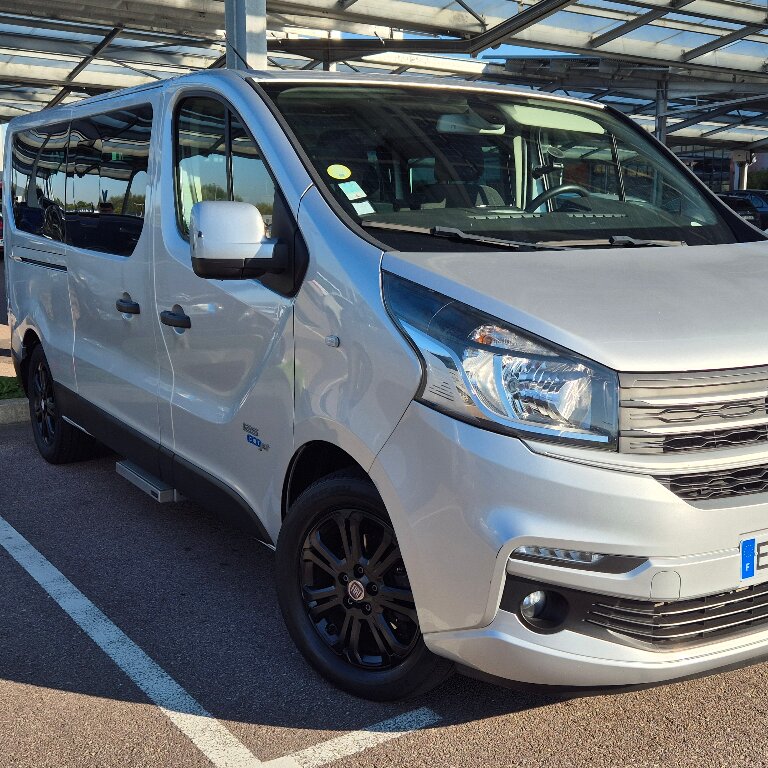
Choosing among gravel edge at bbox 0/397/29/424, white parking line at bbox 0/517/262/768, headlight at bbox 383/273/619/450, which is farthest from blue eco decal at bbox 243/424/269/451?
gravel edge at bbox 0/397/29/424

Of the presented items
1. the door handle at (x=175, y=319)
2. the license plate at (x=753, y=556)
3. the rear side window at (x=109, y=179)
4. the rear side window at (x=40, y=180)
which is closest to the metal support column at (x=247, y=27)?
the rear side window at (x=40, y=180)

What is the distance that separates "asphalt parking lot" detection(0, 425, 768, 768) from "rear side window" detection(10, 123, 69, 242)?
210 centimetres

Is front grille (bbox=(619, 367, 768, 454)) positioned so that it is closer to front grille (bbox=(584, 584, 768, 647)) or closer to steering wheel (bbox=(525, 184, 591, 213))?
front grille (bbox=(584, 584, 768, 647))

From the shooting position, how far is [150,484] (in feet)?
14.5

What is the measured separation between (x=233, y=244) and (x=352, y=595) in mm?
1135

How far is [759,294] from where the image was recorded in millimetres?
2898

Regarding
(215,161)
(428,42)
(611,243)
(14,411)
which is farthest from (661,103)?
(611,243)

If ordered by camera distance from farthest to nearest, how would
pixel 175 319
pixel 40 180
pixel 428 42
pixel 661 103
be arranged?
pixel 661 103, pixel 428 42, pixel 40 180, pixel 175 319

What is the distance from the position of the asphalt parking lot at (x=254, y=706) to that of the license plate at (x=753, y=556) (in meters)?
0.58

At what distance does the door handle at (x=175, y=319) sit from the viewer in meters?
3.85

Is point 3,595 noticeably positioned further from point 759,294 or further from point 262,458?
point 759,294

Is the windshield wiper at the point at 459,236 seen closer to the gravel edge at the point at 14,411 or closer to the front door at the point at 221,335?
the front door at the point at 221,335

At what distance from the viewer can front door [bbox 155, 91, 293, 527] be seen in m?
3.38

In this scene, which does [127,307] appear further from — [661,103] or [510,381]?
[661,103]
